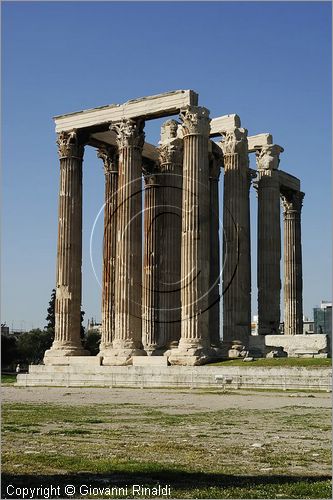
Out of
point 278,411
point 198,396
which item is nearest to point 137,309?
point 198,396

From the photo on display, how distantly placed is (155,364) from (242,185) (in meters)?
15.6

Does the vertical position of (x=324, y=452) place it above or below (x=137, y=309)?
below

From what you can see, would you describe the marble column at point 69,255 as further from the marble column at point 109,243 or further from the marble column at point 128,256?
the marble column at point 128,256

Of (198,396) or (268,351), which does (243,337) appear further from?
(198,396)

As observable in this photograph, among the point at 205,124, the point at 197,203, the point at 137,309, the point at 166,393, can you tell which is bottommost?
the point at 166,393

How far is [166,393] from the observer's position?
40.2 m

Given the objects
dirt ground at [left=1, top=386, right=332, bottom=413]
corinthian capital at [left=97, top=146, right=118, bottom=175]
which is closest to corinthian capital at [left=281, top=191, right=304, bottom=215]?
corinthian capital at [left=97, top=146, right=118, bottom=175]

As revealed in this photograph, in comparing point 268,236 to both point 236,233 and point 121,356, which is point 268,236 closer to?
point 236,233

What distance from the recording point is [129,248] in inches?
2136

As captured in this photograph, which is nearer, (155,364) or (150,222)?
(155,364)

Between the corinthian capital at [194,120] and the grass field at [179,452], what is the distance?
30139 millimetres

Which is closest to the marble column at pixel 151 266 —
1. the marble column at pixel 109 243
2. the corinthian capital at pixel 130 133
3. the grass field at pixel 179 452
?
the marble column at pixel 109 243

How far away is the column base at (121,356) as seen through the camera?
172 ft

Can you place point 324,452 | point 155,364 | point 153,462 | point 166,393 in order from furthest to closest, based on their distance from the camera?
1. point 155,364
2. point 166,393
3. point 324,452
4. point 153,462
